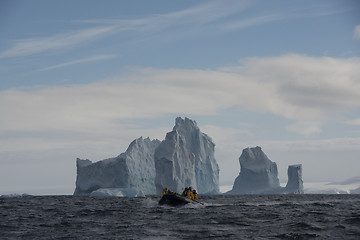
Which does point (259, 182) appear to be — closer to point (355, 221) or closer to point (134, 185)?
point (134, 185)

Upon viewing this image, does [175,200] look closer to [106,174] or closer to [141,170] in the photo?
[106,174]

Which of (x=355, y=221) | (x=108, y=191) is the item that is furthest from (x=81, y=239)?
(x=108, y=191)

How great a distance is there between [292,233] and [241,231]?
204 centimetres

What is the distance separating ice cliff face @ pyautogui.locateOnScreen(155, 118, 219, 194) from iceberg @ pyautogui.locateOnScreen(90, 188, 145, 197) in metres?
3.88

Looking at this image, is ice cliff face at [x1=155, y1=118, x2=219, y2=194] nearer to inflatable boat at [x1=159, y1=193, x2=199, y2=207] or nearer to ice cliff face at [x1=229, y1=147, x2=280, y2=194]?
ice cliff face at [x1=229, y1=147, x2=280, y2=194]

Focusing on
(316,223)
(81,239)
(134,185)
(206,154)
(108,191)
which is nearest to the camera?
(81,239)

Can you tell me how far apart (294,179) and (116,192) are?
116 feet

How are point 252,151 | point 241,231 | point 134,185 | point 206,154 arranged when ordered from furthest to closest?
point 206,154, point 252,151, point 134,185, point 241,231

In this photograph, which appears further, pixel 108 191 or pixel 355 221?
pixel 108 191

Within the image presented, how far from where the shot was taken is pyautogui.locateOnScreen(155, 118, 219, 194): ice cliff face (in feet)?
239

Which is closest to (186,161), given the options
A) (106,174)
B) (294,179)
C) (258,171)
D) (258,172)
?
(106,174)

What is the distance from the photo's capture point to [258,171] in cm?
8900

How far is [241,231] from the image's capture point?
17719mm

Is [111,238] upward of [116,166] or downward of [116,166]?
downward
